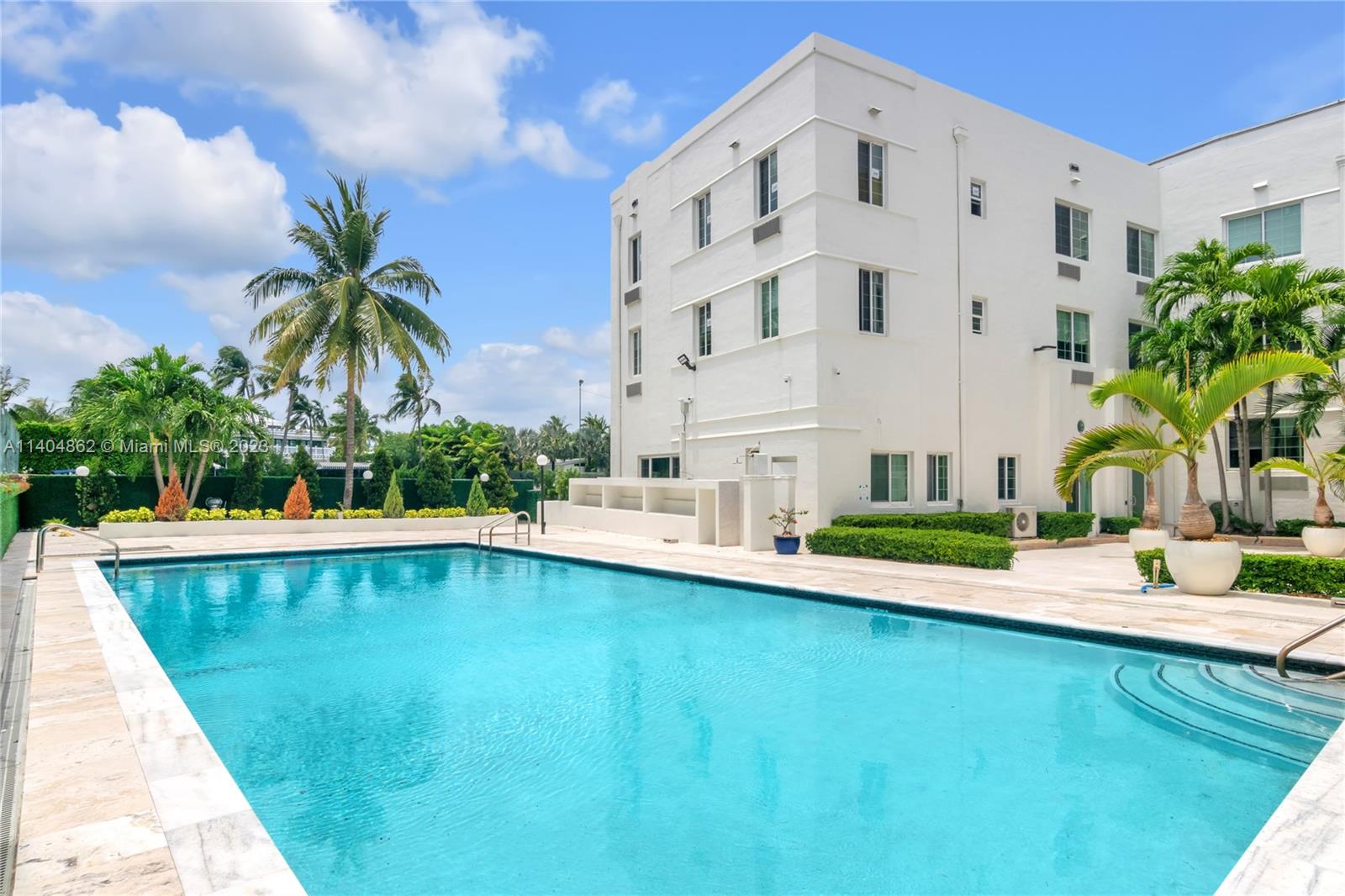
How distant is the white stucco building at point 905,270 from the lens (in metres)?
17.4

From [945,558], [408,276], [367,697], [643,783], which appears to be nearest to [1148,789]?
[643,783]

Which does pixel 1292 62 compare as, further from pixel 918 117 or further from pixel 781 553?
pixel 781 553

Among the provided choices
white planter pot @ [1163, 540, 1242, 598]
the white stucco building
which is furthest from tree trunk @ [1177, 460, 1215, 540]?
the white stucco building

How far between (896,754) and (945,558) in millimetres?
8876

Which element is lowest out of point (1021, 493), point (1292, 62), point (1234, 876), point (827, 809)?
point (827, 809)

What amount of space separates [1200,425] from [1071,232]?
532 inches

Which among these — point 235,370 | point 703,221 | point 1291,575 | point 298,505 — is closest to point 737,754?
point 1291,575

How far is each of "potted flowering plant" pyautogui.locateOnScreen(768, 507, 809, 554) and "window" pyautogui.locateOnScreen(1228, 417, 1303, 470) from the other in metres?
12.7

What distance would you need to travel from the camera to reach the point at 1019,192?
20375 mm

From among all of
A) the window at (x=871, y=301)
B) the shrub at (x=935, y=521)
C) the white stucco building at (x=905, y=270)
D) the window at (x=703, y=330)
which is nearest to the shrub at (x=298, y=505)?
the white stucco building at (x=905, y=270)

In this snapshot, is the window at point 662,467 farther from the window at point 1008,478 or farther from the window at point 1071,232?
the window at point 1071,232

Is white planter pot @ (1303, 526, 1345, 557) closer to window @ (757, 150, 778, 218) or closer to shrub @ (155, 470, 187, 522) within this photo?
window @ (757, 150, 778, 218)

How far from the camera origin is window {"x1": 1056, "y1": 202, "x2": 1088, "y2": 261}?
2131cm

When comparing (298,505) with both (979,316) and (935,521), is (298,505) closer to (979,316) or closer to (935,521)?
(935,521)
